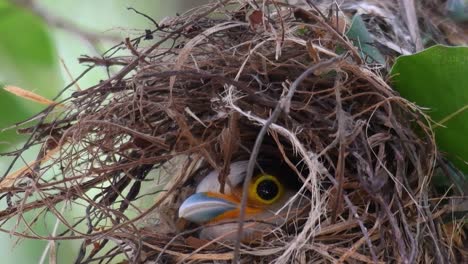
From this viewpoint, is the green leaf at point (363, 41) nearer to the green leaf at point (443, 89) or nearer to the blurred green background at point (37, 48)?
the green leaf at point (443, 89)

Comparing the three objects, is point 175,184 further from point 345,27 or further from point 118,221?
point 345,27

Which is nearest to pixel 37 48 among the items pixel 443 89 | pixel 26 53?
pixel 26 53

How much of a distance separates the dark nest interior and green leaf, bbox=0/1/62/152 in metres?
0.74

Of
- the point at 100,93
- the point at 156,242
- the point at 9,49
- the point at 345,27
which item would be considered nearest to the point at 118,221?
the point at 156,242

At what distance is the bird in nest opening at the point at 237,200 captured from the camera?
5.05ft

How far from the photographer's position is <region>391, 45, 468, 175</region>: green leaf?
4.45 ft

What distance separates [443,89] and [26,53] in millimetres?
1367

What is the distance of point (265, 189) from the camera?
1.66m

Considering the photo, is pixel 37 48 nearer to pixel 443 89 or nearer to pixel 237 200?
pixel 237 200

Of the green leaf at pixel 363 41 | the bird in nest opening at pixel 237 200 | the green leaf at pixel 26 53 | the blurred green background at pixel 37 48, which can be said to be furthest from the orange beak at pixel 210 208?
the green leaf at pixel 26 53

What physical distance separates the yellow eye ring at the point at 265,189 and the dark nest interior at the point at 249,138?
8cm

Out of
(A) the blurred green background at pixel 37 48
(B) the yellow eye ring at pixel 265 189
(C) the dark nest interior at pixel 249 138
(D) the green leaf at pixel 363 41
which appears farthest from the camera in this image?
(A) the blurred green background at pixel 37 48

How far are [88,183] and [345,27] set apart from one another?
0.58 meters

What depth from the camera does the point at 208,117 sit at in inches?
59.1
